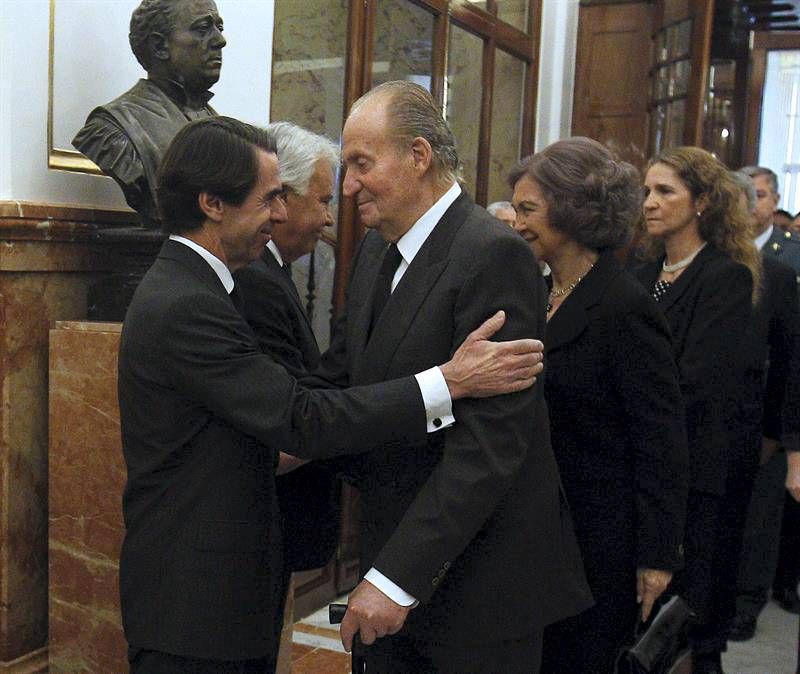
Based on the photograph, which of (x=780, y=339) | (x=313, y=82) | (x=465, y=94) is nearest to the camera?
(x=780, y=339)

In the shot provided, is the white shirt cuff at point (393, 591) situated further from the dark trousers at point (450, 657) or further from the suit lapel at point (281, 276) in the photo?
the suit lapel at point (281, 276)

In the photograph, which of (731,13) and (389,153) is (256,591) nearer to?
(389,153)

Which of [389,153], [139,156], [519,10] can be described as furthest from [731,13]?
[389,153]

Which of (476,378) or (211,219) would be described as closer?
(476,378)

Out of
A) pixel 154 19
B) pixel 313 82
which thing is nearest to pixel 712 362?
pixel 154 19

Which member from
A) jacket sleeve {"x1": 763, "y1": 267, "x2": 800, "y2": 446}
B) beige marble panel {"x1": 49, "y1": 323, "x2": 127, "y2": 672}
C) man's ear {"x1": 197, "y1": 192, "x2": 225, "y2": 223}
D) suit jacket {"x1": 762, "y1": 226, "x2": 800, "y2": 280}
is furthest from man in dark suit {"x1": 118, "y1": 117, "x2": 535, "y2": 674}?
suit jacket {"x1": 762, "y1": 226, "x2": 800, "y2": 280}

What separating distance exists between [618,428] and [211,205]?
1036 millimetres

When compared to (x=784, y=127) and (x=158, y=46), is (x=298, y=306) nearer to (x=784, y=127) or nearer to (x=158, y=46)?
(x=158, y=46)

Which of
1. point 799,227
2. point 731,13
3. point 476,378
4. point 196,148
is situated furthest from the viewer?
point 731,13

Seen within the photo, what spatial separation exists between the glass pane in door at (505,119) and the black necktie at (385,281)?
4.42 metres

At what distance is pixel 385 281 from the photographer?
70.7 inches

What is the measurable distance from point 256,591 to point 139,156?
1.43m

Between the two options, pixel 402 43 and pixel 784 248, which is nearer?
pixel 402 43

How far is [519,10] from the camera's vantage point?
641 cm
